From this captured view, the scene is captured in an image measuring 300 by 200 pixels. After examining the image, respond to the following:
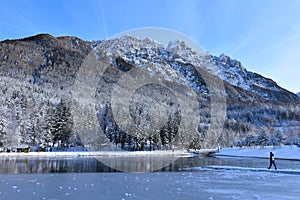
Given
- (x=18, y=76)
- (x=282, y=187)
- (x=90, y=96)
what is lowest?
(x=282, y=187)

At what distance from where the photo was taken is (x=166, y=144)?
262 ft

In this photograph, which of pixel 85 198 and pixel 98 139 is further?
pixel 98 139

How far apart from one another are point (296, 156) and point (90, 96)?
156 m

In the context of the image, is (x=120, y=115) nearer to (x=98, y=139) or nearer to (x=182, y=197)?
(x=98, y=139)

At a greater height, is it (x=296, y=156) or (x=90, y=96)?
(x=90, y=96)

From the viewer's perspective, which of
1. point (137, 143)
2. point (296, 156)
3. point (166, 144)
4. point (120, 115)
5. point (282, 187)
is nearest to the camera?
point (282, 187)

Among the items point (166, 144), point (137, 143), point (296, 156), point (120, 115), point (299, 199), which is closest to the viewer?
point (299, 199)

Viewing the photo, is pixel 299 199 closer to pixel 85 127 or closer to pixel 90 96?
pixel 85 127

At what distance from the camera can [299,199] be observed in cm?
1127

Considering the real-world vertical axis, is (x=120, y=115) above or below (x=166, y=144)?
above

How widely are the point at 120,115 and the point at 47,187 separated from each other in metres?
72.3

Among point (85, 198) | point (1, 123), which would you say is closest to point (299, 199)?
point (85, 198)

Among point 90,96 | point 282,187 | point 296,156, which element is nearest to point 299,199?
point 282,187

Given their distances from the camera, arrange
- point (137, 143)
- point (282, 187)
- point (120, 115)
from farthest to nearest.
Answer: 1. point (120, 115)
2. point (137, 143)
3. point (282, 187)
